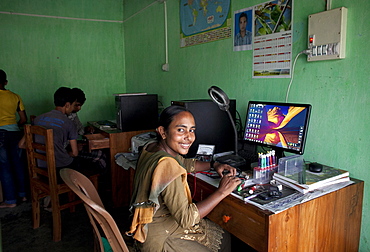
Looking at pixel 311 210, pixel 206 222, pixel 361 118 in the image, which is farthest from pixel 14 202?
pixel 361 118

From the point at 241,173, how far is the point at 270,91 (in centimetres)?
67

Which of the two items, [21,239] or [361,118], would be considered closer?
[361,118]

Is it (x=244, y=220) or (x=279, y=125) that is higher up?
(x=279, y=125)

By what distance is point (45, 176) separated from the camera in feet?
8.92

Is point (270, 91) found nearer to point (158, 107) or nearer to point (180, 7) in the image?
point (180, 7)

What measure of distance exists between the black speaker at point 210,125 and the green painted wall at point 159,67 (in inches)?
8.7

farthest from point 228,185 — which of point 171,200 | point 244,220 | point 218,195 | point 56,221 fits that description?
point 56,221

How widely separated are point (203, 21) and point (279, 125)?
1.27 m

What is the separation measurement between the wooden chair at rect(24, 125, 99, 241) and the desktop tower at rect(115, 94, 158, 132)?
63 cm

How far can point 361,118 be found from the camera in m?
1.53

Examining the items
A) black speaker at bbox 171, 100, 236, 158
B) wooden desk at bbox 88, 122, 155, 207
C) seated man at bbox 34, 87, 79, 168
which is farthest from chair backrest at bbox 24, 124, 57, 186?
black speaker at bbox 171, 100, 236, 158

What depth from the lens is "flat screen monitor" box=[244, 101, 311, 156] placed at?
1.63m

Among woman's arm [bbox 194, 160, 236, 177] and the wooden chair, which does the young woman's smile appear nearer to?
woman's arm [bbox 194, 160, 236, 177]

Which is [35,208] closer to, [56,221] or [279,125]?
[56,221]
